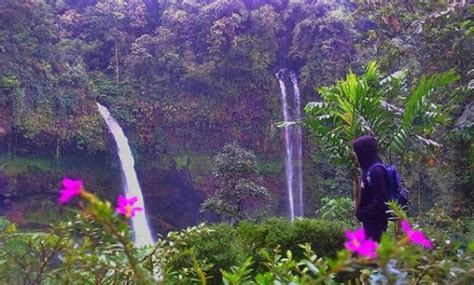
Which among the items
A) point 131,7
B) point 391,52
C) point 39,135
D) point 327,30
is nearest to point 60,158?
point 39,135

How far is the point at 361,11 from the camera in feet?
23.1

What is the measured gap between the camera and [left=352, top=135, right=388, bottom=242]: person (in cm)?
245

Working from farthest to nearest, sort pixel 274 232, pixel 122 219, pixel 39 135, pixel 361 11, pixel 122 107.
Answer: pixel 122 107, pixel 39 135, pixel 361 11, pixel 274 232, pixel 122 219

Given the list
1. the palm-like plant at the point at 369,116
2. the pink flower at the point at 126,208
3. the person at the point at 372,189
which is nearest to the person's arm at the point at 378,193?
the person at the point at 372,189

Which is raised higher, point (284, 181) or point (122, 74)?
point (122, 74)

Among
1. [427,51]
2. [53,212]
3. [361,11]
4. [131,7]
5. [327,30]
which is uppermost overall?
[131,7]

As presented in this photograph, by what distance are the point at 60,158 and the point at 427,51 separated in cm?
910

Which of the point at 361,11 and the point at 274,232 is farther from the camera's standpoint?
the point at 361,11

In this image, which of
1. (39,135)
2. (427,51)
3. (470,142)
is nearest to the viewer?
(470,142)

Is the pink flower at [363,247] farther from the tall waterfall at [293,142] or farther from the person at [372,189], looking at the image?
the tall waterfall at [293,142]

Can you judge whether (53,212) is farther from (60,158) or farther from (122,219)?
(122,219)

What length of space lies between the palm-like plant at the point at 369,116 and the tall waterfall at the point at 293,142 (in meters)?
9.36

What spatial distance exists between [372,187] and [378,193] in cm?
4

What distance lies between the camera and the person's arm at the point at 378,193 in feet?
8.00
